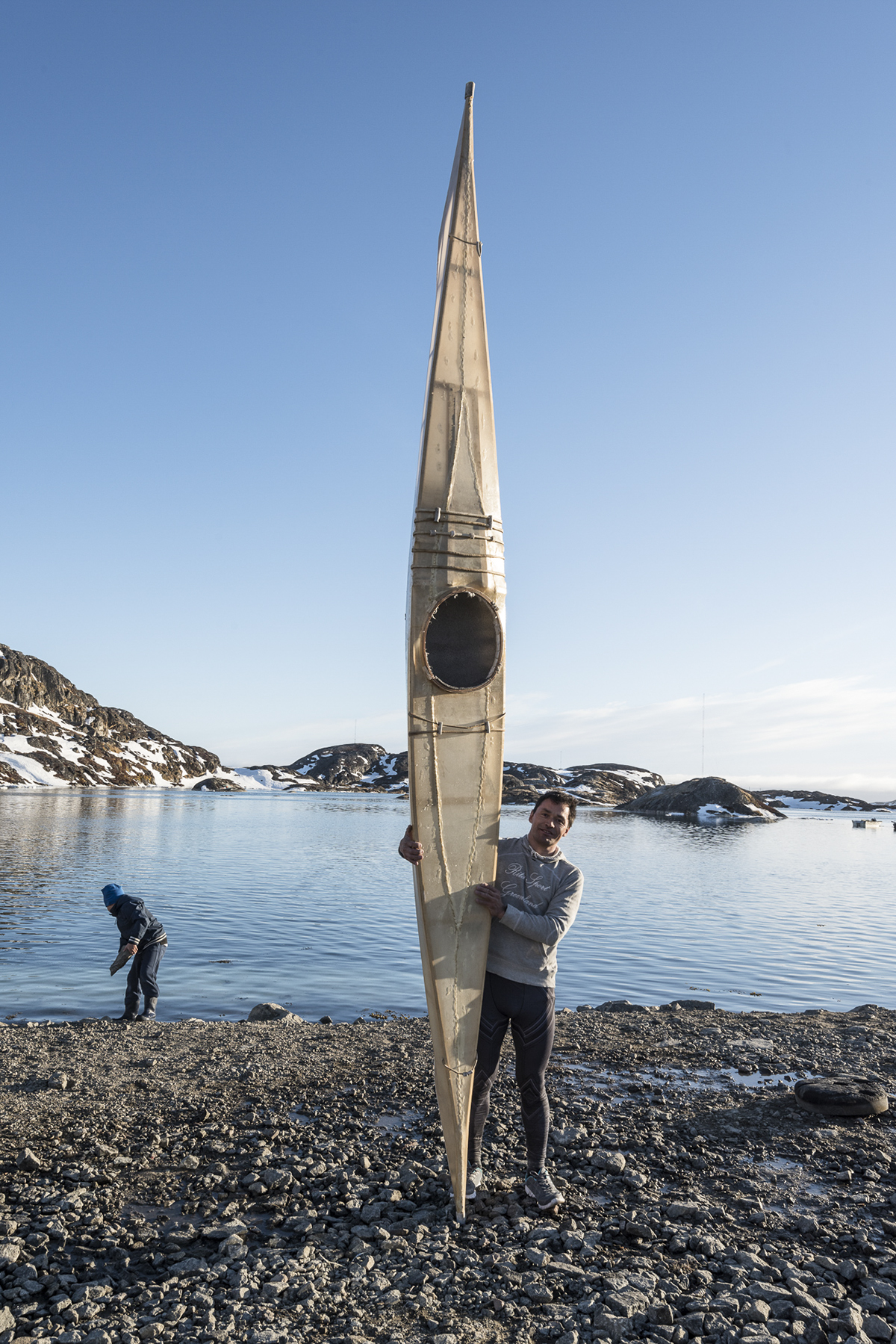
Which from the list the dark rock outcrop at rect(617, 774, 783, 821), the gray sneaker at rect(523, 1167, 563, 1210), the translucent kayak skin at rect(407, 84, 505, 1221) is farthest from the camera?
the dark rock outcrop at rect(617, 774, 783, 821)

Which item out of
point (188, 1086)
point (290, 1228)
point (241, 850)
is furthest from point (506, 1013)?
point (241, 850)

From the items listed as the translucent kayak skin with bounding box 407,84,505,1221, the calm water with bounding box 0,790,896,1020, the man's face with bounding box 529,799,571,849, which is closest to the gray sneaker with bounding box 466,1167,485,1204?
the translucent kayak skin with bounding box 407,84,505,1221

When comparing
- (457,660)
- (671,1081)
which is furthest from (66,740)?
(457,660)

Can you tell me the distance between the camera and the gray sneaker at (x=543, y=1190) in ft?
17.9

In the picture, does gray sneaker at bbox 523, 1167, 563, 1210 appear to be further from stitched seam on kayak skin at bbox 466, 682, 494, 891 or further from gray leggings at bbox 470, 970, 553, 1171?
stitched seam on kayak skin at bbox 466, 682, 494, 891

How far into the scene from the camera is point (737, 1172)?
6.54 meters

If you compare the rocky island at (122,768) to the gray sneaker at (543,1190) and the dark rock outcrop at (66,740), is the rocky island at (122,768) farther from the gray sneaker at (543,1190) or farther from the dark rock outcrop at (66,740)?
the gray sneaker at (543,1190)

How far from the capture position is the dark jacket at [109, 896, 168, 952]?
1151 centimetres

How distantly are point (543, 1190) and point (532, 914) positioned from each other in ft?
5.81

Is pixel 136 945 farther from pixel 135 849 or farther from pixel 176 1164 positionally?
pixel 135 849

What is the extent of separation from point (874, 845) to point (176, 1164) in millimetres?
71039

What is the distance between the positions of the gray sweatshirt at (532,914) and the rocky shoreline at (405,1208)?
5.02ft

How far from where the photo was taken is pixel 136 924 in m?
11.5

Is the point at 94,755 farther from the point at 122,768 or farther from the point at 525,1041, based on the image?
the point at 525,1041
